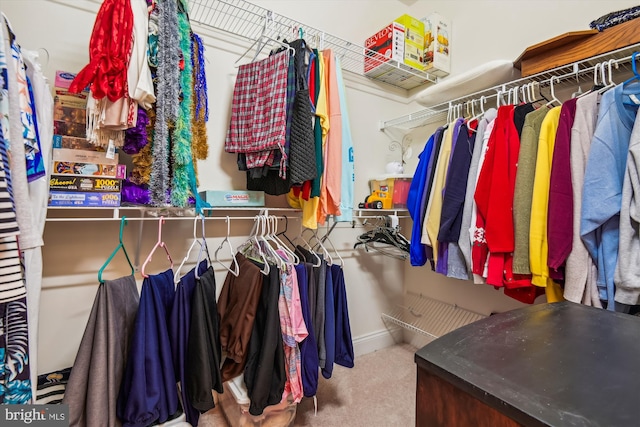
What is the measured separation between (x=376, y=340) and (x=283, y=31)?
212 centimetres

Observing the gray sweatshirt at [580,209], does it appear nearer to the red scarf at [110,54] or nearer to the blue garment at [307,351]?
the blue garment at [307,351]

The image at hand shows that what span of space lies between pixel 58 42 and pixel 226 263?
1.19 metres

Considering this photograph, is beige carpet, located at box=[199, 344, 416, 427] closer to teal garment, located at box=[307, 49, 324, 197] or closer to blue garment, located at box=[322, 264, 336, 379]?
blue garment, located at box=[322, 264, 336, 379]

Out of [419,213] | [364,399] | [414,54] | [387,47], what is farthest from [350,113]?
[364,399]

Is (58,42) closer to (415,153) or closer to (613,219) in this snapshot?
(415,153)

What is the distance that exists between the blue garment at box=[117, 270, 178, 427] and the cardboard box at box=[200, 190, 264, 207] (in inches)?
16.1

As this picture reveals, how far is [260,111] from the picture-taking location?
1374mm

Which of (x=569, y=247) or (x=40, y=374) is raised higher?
(x=569, y=247)

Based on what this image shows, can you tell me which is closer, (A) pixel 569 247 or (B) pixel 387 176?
(A) pixel 569 247

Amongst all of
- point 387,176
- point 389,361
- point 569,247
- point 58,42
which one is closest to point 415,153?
point 387,176

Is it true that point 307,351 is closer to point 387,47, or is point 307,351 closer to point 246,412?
point 246,412

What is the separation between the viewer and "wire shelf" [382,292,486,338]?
193cm

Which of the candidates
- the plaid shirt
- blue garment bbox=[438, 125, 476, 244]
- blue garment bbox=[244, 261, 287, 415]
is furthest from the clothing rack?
blue garment bbox=[244, 261, 287, 415]

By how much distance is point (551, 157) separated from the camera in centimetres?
117
